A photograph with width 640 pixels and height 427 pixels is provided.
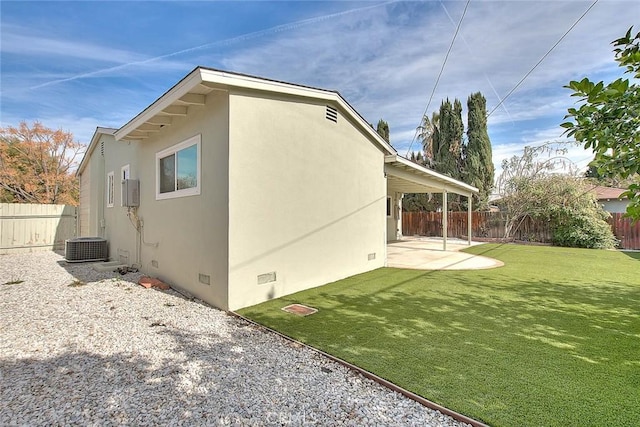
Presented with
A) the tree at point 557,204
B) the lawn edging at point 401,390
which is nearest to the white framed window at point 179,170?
the lawn edging at point 401,390

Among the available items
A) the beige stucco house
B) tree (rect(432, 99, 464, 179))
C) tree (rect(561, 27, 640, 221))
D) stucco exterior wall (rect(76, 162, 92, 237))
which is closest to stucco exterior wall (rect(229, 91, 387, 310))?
the beige stucco house

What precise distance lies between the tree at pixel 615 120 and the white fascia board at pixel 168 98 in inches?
184

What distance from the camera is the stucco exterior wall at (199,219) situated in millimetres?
5238

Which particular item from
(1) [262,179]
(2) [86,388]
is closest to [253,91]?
(1) [262,179]

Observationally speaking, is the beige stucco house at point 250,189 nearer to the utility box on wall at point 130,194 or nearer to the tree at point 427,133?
the utility box on wall at point 130,194

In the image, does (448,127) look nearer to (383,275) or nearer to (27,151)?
(383,275)

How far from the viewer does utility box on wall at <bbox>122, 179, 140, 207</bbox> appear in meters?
8.12

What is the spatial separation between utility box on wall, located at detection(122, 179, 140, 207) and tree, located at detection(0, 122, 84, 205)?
18.0m

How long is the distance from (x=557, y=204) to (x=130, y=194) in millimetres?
18821

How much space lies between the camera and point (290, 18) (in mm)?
9812

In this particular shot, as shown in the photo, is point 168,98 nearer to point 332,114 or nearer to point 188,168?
point 188,168

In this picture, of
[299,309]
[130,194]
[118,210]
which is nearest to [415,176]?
[299,309]

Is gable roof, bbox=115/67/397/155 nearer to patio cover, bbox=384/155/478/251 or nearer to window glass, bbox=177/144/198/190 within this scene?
window glass, bbox=177/144/198/190

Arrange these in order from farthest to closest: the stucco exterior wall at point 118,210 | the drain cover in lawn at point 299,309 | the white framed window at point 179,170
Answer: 1. the stucco exterior wall at point 118,210
2. the white framed window at point 179,170
3. the drain cover in lawn at point 299,309
